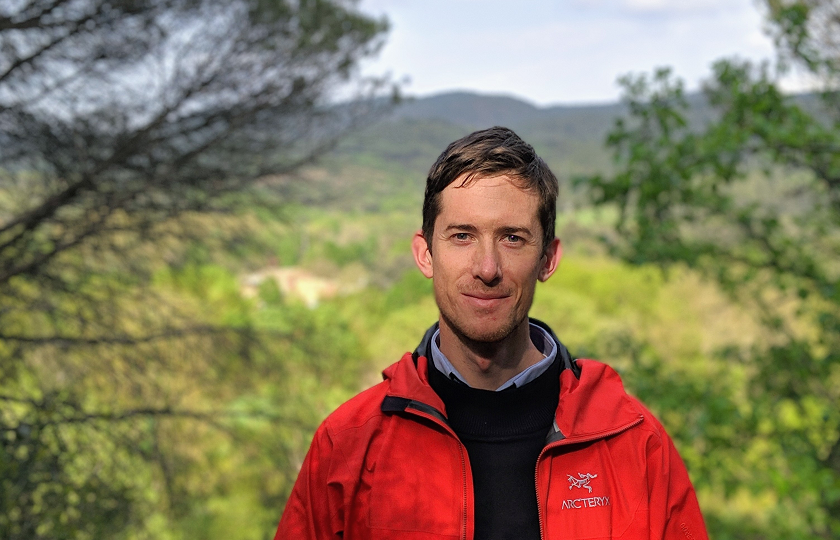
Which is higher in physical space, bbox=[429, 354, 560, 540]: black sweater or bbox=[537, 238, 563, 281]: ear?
bbox=[537, 238, 563, 281]: ear

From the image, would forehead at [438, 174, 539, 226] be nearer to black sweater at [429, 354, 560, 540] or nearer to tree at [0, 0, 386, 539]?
black sweater at [429, 354, 560, 540]

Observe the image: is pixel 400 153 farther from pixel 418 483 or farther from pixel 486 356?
pixel 418 483

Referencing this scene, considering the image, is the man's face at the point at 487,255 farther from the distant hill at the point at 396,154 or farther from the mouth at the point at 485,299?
the distant hill at the point at 396,154

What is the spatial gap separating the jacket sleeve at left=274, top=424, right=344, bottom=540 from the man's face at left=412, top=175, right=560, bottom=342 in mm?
363

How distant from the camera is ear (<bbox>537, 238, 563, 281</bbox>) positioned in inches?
59.4

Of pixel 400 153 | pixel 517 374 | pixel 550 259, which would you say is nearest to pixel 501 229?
pixel 550 259

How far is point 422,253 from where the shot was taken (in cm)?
155

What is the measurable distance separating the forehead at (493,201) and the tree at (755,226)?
3.80 meters

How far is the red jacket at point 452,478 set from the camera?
1.29 metres

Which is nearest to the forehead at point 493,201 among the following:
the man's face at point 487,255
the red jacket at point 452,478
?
the man's face at point 487,255

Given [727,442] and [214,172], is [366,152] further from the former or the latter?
[727,442]

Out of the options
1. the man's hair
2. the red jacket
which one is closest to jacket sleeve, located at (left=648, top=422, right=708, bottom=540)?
the red jacket

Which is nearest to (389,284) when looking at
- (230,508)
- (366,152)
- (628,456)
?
(230,508)

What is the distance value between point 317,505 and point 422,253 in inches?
21.7
